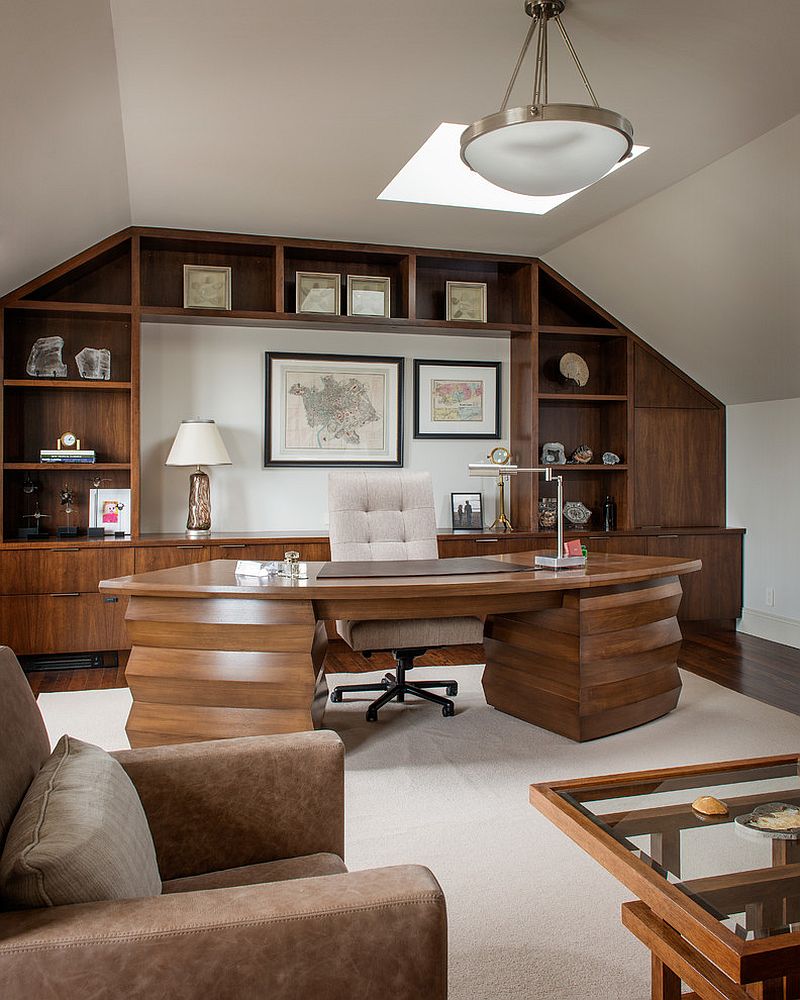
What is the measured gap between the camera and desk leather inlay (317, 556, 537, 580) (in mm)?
3268

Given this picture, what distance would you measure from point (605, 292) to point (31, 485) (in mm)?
3847

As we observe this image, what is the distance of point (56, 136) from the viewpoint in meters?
3.23

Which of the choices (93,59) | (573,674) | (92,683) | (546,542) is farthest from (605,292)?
(92,683)

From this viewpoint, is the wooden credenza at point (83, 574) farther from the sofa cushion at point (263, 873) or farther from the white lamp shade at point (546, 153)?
the sofa cushion at point (263, 873)

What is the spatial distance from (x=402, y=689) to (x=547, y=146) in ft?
7.92

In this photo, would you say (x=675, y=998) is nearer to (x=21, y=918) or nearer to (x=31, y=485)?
A: (x=21, y=918)

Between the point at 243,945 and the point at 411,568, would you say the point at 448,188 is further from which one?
the point at 243,945

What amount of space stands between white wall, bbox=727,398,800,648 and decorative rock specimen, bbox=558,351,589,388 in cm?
113

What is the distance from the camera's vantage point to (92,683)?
4379 mm

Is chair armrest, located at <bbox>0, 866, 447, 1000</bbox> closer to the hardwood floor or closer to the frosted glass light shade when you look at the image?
the frosted glass light shade

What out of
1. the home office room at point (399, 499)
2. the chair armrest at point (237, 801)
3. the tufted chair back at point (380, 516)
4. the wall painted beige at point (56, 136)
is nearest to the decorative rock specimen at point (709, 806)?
the home office room at point (399, 499)

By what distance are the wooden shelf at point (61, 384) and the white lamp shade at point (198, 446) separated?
1.41 ft

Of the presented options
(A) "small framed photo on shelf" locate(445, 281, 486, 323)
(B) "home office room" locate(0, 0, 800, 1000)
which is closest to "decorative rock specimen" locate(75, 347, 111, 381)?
(B) "home office room" locate(0, 0, 800, 1000)

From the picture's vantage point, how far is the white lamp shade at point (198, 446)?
4.90 metres
